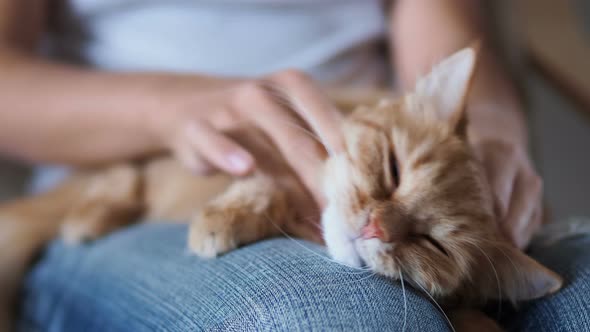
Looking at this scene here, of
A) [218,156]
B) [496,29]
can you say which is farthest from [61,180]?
[496,29]

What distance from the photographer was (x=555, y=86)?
1.78 metres

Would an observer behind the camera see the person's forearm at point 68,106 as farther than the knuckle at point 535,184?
Yes

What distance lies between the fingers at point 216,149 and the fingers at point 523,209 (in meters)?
0.46

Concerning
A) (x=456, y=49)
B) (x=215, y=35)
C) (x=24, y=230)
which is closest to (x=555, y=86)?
(x=456, y=49)

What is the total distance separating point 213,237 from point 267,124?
0.74 feet

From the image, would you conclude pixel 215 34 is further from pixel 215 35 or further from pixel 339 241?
pixel 339 241

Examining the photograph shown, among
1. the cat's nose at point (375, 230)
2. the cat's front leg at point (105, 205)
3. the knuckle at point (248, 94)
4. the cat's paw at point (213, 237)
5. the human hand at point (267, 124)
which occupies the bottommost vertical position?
the cat's front leg at point (105, 205)

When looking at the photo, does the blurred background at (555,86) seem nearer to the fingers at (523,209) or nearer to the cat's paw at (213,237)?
the fingers at (523,209)

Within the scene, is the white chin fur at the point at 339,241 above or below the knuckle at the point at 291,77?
below

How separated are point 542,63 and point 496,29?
44 cm

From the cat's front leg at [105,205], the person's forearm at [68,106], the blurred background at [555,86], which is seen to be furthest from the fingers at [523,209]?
the cat's front leg at [105,205]

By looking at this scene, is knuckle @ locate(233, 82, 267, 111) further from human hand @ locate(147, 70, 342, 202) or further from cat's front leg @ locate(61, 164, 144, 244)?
cat's front leg @ locate(61, 164, 144, 244)

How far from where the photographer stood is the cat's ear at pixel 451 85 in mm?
893

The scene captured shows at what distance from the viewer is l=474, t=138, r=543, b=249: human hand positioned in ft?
2.95
